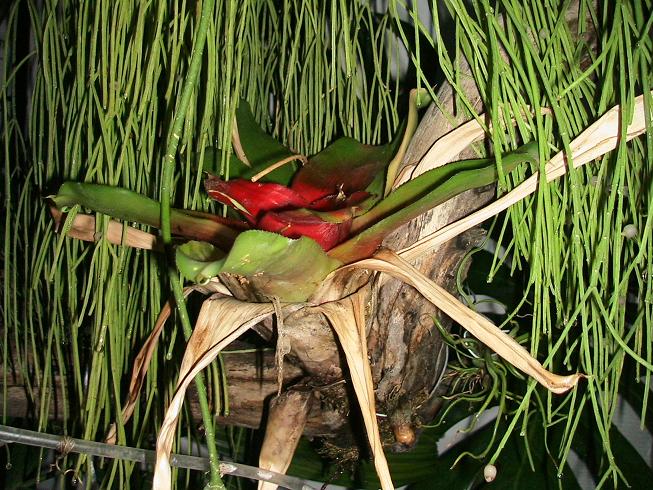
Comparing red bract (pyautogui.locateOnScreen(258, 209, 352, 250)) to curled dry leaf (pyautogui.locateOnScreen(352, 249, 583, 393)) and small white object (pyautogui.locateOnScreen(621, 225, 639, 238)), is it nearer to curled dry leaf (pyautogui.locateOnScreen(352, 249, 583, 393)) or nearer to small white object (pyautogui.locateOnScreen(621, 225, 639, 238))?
curled dry leaf (pyautogui.locateOnScreen(352, 249, 583, 393))

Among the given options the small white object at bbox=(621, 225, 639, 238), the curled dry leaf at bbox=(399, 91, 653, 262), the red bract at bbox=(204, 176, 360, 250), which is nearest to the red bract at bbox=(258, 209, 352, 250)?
the red bract at bbox=(204, 176, 360, 250)

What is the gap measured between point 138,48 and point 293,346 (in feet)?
1.01

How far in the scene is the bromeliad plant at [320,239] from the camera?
0.43 metres

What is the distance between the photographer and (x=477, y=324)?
46 cm

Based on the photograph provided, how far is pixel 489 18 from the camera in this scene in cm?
42

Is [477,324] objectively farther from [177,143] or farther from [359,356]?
[177,143]

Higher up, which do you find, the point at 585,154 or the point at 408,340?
the point at 585,154

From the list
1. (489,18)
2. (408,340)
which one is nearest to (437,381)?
(408,340)

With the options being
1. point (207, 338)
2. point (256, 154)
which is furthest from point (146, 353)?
point (256, 154)

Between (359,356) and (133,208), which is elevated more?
(133,208)

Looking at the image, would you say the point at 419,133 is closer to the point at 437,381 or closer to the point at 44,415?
the point at 437,381

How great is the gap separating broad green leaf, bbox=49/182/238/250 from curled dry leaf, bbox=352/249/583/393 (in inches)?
4.8

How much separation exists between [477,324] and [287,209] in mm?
187

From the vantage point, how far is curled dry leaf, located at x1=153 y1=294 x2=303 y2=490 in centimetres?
Result: 38
